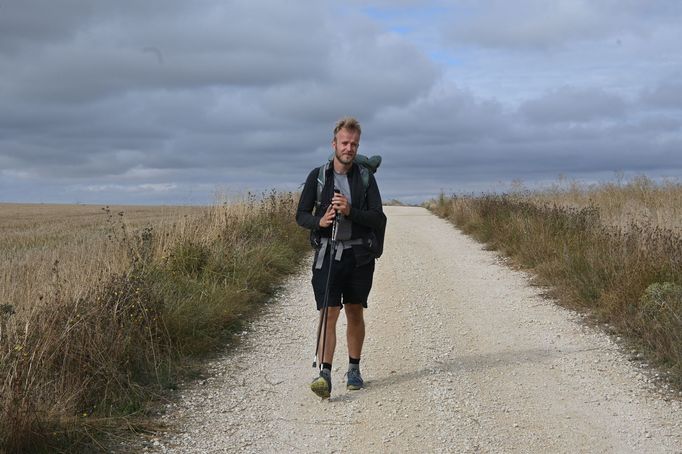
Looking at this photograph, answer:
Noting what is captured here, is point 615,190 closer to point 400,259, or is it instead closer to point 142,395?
point 400,259

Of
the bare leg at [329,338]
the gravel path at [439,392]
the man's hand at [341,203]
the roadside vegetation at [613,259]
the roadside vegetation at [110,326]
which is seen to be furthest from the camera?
the roadside vegetation at [613,259]

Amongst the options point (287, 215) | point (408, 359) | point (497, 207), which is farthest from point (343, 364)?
point (497, 207)

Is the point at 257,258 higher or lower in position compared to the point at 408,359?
higher

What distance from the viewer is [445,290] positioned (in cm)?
1009

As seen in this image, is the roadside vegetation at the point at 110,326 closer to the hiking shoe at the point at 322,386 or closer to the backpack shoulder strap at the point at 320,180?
the hiking shoe at the point at 322,386

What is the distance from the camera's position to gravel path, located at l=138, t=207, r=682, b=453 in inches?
188

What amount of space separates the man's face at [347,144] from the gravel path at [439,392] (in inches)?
77.4

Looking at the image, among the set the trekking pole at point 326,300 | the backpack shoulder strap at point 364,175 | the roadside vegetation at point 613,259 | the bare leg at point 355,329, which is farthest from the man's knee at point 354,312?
the roadside vegetation at point 613,259

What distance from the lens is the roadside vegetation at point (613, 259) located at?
677 centimetres

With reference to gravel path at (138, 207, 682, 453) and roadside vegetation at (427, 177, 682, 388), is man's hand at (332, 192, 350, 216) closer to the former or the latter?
gravel path at (138, 207, 682, 453)

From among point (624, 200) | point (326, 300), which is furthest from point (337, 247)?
point (624, 200)

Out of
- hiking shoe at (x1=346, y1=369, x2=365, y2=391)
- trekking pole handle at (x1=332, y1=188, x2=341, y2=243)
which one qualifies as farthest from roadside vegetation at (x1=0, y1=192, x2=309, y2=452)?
trekking pole handle at (x1=332, y1=188, x2=341, y2=243)

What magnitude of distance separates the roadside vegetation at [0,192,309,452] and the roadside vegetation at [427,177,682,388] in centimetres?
421

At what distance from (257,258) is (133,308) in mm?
4450
